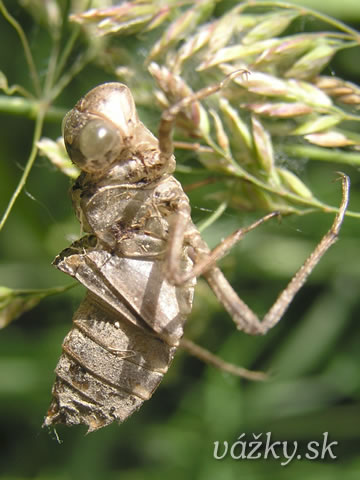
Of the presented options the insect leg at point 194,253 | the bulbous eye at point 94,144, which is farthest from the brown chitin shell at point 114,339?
the bulbous eye at point 94,144

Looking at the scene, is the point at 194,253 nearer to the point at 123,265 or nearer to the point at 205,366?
the point at 123,265

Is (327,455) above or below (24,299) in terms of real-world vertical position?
below

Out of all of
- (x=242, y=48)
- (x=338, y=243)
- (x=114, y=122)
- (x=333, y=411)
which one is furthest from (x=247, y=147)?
(x=333, y=411)

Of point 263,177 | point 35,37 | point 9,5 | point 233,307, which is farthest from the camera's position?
point 35,37

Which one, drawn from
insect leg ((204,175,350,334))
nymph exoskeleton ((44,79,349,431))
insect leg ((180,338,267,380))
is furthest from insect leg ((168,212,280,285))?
insect leg ((180,338,267,380))

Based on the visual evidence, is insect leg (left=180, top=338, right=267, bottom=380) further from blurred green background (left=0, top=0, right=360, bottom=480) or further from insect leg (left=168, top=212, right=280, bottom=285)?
insect leg (left=168, top=212, right=280, bottom=285)

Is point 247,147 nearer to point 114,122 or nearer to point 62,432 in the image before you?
point 114,122

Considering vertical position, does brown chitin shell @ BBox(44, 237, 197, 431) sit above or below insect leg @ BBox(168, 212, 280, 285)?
below

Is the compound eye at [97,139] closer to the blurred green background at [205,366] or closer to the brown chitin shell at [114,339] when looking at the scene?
the brown chitin shell at [114,339]
